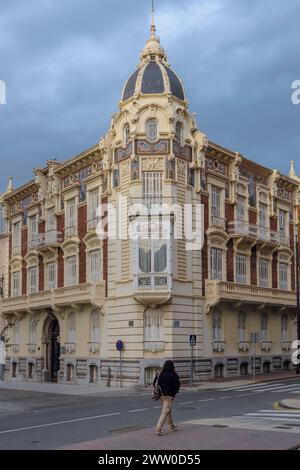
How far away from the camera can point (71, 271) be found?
42.1 meters

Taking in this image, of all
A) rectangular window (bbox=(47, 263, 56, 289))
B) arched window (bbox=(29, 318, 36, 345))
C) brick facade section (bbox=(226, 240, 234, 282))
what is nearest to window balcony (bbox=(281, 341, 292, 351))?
brick facade section (bbox=(226, 240, 234, 282))

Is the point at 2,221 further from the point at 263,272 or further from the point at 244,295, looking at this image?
the point at 244,295

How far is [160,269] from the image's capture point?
1375 inches

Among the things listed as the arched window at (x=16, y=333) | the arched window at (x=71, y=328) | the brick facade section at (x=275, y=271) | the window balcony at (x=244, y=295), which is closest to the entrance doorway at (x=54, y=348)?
→ the arched window at (x=71, y=328)

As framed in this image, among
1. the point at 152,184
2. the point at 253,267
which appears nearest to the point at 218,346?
the point at 253,267

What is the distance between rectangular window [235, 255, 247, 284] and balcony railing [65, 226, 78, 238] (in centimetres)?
1025

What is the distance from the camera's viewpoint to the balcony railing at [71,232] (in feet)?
137

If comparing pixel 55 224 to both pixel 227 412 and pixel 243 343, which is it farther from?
pixel 227 412

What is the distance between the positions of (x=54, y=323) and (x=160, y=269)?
40.1 feet

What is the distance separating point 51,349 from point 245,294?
13.7m

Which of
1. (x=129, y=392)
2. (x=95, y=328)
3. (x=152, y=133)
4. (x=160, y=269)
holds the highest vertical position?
(x=152, y=133)

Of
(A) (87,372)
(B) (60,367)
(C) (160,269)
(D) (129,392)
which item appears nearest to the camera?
(D) (129,392)

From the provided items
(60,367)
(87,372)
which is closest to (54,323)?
(60,367)

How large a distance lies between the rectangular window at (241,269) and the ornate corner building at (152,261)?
0.37 ft
